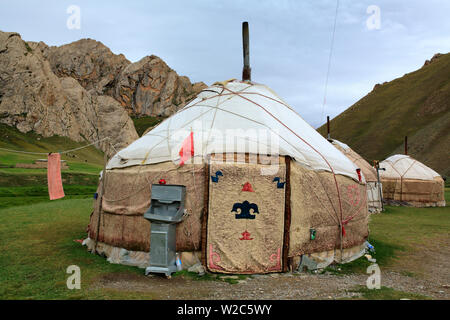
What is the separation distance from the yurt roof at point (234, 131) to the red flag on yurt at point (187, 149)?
87 mm

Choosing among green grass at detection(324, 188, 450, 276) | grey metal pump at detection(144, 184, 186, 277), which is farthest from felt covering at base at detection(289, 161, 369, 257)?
grey metal pump at detection(144, 184, 186, 277)

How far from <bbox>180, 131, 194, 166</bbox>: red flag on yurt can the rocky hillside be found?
19615mm

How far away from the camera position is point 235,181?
4.54m

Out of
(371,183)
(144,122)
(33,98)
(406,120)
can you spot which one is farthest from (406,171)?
(144,122)

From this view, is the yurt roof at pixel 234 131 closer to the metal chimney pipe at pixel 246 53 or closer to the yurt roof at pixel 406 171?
the metal chimney pipe at pixel 246 53

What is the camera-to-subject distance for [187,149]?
479 centimetres

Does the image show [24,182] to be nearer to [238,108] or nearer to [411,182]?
[238,108]

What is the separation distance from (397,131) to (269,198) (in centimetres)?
6832

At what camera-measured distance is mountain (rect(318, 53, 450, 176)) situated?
49.6 meters

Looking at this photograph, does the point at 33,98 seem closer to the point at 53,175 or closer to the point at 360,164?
the point at 360,164

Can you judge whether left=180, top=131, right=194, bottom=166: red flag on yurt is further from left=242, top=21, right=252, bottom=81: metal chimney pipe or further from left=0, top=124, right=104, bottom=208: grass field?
left=0, top=124, right=104, bottom=208: grass field

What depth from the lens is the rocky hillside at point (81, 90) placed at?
43.2 m
